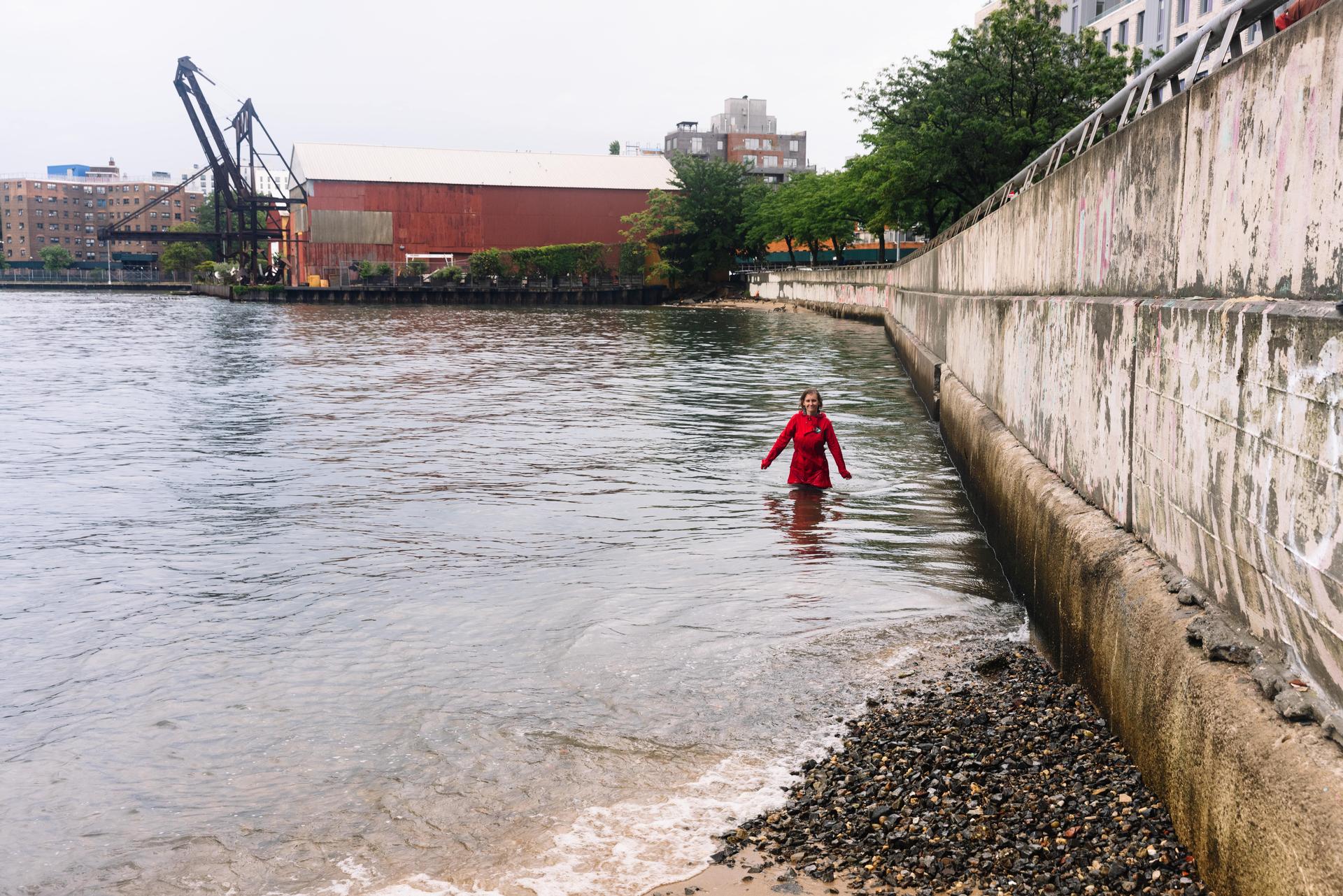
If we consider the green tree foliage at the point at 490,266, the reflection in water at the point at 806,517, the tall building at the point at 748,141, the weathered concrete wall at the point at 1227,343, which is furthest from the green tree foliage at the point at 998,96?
the tall building at the point at 748,141

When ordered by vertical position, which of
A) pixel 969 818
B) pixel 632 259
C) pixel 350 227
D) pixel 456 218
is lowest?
pixel 969 818

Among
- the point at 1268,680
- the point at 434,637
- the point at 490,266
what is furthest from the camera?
the point at 490,266

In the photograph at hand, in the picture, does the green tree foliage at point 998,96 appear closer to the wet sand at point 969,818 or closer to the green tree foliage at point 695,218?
the wet sand at point 969,818

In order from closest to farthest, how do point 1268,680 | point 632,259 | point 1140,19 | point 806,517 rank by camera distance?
point 1268,680 < point 806,517 < point 1140,19 < point 632,259

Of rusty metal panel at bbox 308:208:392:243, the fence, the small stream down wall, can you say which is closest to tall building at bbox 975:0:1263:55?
the small stream down wall

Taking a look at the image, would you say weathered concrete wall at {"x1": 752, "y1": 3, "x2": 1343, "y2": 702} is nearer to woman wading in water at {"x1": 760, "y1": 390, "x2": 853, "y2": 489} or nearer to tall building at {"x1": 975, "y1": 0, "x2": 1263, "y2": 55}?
woman wading in water at {"x1": 760, "y1": 390, "x2": 853, "y2": 489}

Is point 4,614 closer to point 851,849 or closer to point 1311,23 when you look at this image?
point 851,849

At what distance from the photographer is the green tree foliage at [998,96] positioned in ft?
143

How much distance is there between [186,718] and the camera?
6316mm

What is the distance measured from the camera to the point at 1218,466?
450 centimetres

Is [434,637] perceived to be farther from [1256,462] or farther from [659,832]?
[1256,462]

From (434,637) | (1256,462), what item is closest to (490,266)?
(434,637)

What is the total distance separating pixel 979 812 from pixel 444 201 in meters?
91.9

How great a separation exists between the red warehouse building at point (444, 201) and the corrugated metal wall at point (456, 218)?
70mm
